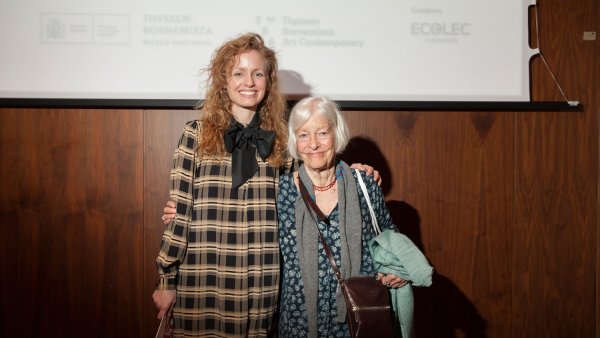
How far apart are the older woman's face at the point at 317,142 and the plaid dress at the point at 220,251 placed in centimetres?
21

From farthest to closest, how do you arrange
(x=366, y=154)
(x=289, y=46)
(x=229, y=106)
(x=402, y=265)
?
(x=366, y=154)
(x=289, y=46)
(x=229, y=106)
(x=402, y=265)

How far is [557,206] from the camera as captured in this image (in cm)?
243

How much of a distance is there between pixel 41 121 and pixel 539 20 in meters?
2.74

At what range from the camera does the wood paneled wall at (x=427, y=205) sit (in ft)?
7.41

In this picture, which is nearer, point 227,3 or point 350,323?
point 350,323

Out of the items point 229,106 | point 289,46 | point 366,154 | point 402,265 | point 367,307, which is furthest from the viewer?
point 366,154

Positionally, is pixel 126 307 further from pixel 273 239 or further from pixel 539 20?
pixel 539 20

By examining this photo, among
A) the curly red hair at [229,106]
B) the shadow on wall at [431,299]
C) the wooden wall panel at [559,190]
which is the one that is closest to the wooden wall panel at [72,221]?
the curly red hair at [229,106]

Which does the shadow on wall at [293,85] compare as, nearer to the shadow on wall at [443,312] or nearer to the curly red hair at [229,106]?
the curly red hair at [229,106]

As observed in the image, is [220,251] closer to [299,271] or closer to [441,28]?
[299,271]

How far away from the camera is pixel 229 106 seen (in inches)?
70.4

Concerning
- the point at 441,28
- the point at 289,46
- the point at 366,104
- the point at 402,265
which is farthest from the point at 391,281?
the point at 441,28

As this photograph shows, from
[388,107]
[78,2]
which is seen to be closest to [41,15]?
[78,2]

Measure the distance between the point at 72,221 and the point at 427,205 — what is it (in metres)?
1.92
